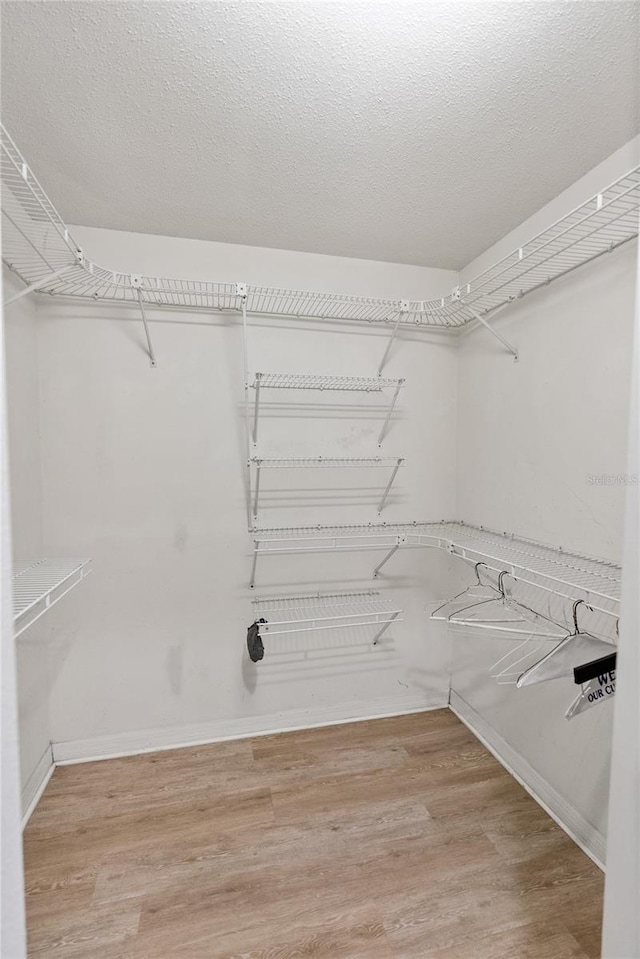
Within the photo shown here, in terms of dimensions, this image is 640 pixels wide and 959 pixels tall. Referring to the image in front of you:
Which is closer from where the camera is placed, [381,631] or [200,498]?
[200,498]

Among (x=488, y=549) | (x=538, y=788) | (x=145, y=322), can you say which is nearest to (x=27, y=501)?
(x=145, y=322)

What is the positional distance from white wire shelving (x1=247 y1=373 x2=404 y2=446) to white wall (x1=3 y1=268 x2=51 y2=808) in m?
0.91

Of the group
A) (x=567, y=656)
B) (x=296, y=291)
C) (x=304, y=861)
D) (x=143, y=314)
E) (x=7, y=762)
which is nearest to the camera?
(x=7, y=762)

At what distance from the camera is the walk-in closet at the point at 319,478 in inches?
47.5

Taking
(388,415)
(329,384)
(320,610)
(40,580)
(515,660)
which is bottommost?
(515,660)

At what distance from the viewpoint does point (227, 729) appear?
225cm

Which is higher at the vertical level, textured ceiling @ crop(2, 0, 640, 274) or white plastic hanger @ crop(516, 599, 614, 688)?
textured ceiling @ crop(2, 0, 640, 274)

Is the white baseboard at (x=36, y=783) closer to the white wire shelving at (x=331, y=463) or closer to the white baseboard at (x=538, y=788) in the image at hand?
the white wire shelving at (x=331, y=463)

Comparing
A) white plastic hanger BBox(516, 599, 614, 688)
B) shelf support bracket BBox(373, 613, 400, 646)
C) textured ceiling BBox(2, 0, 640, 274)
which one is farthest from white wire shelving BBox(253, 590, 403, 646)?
textured ceiling BBox(2, 0, 640, 274)

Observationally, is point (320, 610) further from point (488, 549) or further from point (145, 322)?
point (145, 322)

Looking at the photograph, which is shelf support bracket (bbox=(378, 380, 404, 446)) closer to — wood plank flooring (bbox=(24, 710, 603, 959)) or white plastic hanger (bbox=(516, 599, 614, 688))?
white plastic hanger (bbox=(516, 599, 614, 688))

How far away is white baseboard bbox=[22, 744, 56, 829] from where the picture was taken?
176cm

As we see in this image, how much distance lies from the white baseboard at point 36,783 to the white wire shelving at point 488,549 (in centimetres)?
114

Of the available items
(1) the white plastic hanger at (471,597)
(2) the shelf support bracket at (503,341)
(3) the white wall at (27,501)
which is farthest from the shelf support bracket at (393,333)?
(3) the white wall at (27,501)
